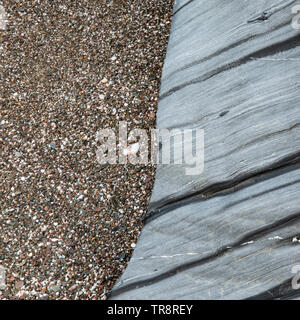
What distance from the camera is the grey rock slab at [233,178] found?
3.73 ft

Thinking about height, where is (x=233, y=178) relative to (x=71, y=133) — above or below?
below

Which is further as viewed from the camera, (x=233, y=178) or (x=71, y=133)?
(x=71, y=133)

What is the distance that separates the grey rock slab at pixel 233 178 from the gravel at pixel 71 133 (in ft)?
1.40

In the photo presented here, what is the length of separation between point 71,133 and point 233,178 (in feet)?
3.59

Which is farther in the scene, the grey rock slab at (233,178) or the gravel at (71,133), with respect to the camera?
the gravel at (71,133)

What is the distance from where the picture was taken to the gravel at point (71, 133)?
1707 mm

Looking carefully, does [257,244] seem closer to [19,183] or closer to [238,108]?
[238,108]

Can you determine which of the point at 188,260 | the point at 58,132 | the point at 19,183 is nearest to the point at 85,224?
the point at 19,183

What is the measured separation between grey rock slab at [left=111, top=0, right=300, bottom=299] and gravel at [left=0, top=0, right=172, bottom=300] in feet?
1.40

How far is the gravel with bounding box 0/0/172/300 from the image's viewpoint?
1.71 m

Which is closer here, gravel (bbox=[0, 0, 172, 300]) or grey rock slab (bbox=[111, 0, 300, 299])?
grey rock slab (bbox=[111, 0, 300, 299])

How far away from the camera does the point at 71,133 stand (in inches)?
80.0

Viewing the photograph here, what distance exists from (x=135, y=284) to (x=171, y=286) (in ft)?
0.47
